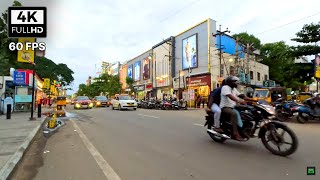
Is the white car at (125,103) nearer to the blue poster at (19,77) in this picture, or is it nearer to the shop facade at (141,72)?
the blue poster at (19,77)

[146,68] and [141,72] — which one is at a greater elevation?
[146,68]

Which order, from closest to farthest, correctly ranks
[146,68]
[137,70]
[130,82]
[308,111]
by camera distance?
1. [308,111]
2. [146,68]
3. [137,70]
4. [130,82]

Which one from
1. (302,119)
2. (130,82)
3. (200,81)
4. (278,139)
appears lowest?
(302,119)

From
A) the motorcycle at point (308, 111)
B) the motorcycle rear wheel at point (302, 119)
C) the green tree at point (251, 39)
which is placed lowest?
the motorcycle rear wheel at point (302, 119)

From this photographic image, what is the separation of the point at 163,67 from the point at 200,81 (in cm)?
1204

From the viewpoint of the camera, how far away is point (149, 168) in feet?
19.2

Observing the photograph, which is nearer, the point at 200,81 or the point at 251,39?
the point at 200,81

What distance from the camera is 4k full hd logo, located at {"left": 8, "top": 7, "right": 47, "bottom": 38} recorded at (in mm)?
8523

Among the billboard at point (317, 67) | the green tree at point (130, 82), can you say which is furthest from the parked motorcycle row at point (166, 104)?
the green tree at point (130, 82)

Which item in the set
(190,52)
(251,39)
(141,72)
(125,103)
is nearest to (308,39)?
(125,103)

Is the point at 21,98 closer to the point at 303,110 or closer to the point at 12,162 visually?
the point at 12,162

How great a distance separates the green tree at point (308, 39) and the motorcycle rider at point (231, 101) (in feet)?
44.5

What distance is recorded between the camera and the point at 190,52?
4469cm

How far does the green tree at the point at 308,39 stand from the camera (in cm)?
1884
